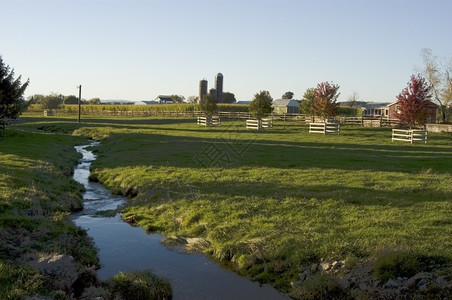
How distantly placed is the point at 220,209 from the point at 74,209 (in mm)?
5610

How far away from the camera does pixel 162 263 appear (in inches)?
436

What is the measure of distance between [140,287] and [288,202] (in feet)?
22.5

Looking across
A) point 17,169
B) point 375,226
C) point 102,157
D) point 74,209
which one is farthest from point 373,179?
point 102,157

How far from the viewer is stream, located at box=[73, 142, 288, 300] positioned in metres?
9.55

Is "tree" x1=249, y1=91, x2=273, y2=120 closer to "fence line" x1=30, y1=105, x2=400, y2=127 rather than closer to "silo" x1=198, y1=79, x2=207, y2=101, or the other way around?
"fence line" x1=30, y1=105, x2=400, y2=127

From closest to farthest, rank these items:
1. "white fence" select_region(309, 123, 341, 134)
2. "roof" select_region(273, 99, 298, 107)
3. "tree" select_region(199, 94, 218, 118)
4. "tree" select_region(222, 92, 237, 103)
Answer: "white fence" select_region(309, 123, 341, 134) < "tree" select_region(199, 94, 218, 118) < "roof" select_region(273, 99, 298, 107) < "tree" select_region(222, 92, 237, 103)

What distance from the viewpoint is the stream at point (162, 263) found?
9555 mm

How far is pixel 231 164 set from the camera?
76.1 ft

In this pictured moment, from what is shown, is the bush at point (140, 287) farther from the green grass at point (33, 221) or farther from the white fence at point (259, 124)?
the white fence at point (259, 124)

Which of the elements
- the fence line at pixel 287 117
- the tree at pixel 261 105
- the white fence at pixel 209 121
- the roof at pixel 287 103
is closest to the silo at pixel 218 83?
the fence line at pixel 287 117

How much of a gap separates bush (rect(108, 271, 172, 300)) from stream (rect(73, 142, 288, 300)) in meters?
0.32

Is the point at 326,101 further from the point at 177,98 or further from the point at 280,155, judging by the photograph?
the point at 177,98

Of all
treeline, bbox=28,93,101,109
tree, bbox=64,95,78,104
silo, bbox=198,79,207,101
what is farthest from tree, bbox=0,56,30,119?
tree, bbox=64,95,78,104

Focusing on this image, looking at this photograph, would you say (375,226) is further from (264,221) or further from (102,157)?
(102,157)
